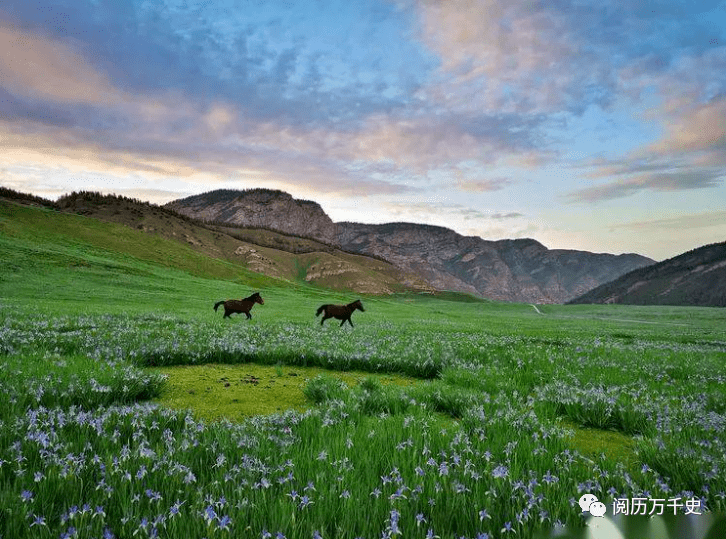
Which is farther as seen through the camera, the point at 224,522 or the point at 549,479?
the point at 549,479

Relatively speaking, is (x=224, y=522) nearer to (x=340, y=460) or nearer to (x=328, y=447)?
(x=340, y=460)

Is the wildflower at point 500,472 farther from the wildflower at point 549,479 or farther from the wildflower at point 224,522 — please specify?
the wildflower at point 224,522

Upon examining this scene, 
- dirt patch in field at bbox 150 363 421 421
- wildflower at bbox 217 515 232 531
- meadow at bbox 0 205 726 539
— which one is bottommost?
dirt patch in field at bbox 150 363 421 421

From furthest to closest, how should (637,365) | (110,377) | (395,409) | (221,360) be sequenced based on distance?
(637,365), (221,360), (110,377), (395,409)

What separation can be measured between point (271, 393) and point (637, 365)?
1098 centimetres

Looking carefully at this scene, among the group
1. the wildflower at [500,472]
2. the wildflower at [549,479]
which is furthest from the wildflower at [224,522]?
the wildflower at [549,479]

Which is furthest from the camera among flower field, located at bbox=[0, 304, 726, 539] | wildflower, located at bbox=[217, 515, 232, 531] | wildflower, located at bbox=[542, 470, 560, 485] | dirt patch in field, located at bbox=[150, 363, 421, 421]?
dirt patch in field, located at bbox=[150, 363, 421, 421]

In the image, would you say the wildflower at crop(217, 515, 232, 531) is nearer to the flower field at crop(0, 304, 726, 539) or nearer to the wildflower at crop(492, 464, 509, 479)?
the flower field at crop(0, 304, 726, 539)

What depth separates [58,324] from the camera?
15.3m

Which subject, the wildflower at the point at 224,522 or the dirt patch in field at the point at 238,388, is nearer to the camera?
the wildflower at the point at 224,522

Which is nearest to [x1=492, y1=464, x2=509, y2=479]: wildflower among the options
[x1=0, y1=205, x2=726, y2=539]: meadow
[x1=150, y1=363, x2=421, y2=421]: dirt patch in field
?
[x1=0, y1=205, x2=726, y2=539]: meadow

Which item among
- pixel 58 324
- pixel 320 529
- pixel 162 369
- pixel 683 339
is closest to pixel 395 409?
pixel 320 529

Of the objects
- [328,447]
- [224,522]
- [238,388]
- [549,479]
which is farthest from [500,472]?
[238,388]

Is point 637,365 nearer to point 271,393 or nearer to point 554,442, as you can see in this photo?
point 554,442
